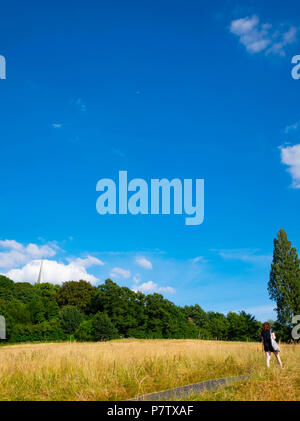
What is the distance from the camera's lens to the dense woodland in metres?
53.4

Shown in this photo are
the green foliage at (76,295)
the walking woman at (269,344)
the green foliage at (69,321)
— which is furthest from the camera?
the green foliage at (76,295)

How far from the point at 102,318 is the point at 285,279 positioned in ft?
93.6

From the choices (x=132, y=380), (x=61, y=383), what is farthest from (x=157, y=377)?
(x=61, y=383)

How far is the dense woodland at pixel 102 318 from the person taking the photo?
5341 centimetres

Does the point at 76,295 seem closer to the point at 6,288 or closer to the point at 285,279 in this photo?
the point at 6,288

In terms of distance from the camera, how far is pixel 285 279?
4259cm

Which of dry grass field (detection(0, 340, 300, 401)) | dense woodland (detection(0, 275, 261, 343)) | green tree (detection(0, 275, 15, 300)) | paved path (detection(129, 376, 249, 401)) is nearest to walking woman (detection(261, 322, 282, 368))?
dry grass field (detection(0, 340, 300, 401))

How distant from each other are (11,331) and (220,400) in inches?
2122

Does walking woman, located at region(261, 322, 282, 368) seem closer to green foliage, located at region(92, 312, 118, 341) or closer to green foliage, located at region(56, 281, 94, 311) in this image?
green foliage, located at region(92, 312, 118, 341)

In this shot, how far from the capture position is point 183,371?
9.77m

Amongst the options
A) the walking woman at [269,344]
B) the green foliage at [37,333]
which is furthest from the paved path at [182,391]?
the green foliage at [37,333]

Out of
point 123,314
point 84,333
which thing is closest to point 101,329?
point 84,333

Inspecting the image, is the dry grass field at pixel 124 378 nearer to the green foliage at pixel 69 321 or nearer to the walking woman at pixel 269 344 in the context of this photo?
the walking woman at pixel 269 344

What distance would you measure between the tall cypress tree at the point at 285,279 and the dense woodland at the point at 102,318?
1525cm
